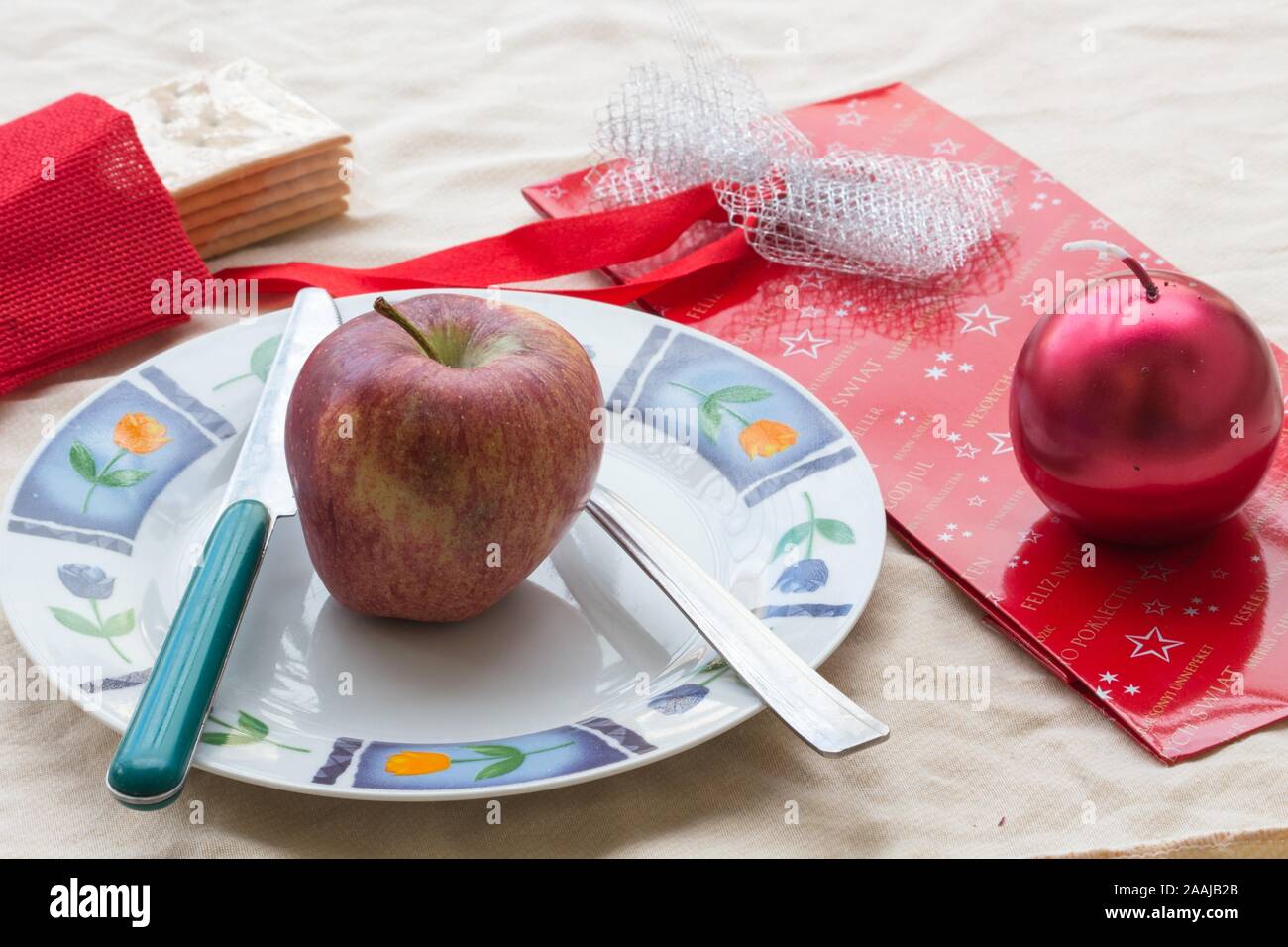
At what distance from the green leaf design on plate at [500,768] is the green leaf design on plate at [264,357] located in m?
0.27

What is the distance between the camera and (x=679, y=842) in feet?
1.50

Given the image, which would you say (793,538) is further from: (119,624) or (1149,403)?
(119,624)

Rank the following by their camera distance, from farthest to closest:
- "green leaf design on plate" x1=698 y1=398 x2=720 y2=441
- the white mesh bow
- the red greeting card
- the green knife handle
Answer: the white mesh bow
"green leaf design on plate" x1=698 y1=398 x2=720 y2=441
the red greeting card
the green knife handle

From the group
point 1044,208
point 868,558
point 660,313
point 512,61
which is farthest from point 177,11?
point 868,558

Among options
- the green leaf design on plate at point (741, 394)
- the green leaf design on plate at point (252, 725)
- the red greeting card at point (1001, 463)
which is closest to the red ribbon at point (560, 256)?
the red greeting card at point (1001, 463)

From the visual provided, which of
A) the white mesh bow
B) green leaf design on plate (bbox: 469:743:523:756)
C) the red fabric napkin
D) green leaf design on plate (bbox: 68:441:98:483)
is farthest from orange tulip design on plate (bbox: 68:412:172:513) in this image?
the white mesh bow

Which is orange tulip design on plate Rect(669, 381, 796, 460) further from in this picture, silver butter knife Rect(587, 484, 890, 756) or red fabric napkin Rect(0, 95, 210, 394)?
red fabric napkin Rect(0, 95, 210, 394)

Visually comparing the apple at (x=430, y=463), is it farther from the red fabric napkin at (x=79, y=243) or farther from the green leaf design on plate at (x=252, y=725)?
the red fabric napkin at (x=79, y=243)

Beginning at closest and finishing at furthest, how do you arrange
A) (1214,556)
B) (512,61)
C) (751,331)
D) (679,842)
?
(679,842) < (1214,556) < (751,331) < (512,61)

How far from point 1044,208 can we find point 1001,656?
0.36 meters

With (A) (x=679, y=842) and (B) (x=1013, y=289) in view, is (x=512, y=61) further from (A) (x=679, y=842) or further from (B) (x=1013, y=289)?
(A) (x=679, y=842)

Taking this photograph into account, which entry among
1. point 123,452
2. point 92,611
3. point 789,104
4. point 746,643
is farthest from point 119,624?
point 789,104

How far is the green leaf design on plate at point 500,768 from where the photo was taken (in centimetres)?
44

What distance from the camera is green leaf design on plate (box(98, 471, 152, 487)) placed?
57 centimetres
